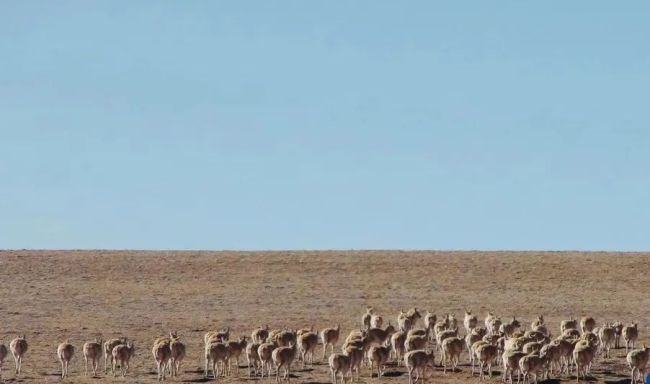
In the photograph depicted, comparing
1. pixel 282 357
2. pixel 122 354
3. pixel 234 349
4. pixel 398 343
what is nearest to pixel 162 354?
pixel 122 354

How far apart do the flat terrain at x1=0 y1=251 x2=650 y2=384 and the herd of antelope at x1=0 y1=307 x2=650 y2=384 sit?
523mm

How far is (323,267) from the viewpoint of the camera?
72312 millimetres

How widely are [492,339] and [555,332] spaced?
30.4 feet

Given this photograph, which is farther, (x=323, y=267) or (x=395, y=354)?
(x=323, y=267)

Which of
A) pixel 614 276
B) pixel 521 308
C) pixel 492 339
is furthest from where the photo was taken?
pixel 614 276

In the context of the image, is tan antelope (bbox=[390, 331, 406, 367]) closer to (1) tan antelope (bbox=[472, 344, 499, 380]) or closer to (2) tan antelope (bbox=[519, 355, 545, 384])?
(1) tan antelope (bbox=[472, 344, 499, 380])

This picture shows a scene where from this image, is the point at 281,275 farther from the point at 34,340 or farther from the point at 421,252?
the point at 34,340

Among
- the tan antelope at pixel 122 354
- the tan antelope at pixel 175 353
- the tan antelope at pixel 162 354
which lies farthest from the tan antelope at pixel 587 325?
the tan antelope at pixel 122 354

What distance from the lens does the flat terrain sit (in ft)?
156

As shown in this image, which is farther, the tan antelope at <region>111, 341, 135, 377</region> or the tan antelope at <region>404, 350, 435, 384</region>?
the tan antelope at <region>111, 341, 135, 377</region>

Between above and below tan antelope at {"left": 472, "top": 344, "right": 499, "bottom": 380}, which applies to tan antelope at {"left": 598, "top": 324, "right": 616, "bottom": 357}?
above

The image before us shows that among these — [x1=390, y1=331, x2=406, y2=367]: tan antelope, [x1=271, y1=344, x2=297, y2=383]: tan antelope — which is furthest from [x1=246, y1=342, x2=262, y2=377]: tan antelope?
[x1=390, y1=331, x2=406, y2=367]: tan antelope

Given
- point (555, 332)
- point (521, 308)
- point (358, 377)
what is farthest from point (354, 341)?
point (521, 308)

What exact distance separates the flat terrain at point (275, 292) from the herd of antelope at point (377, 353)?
52cm
